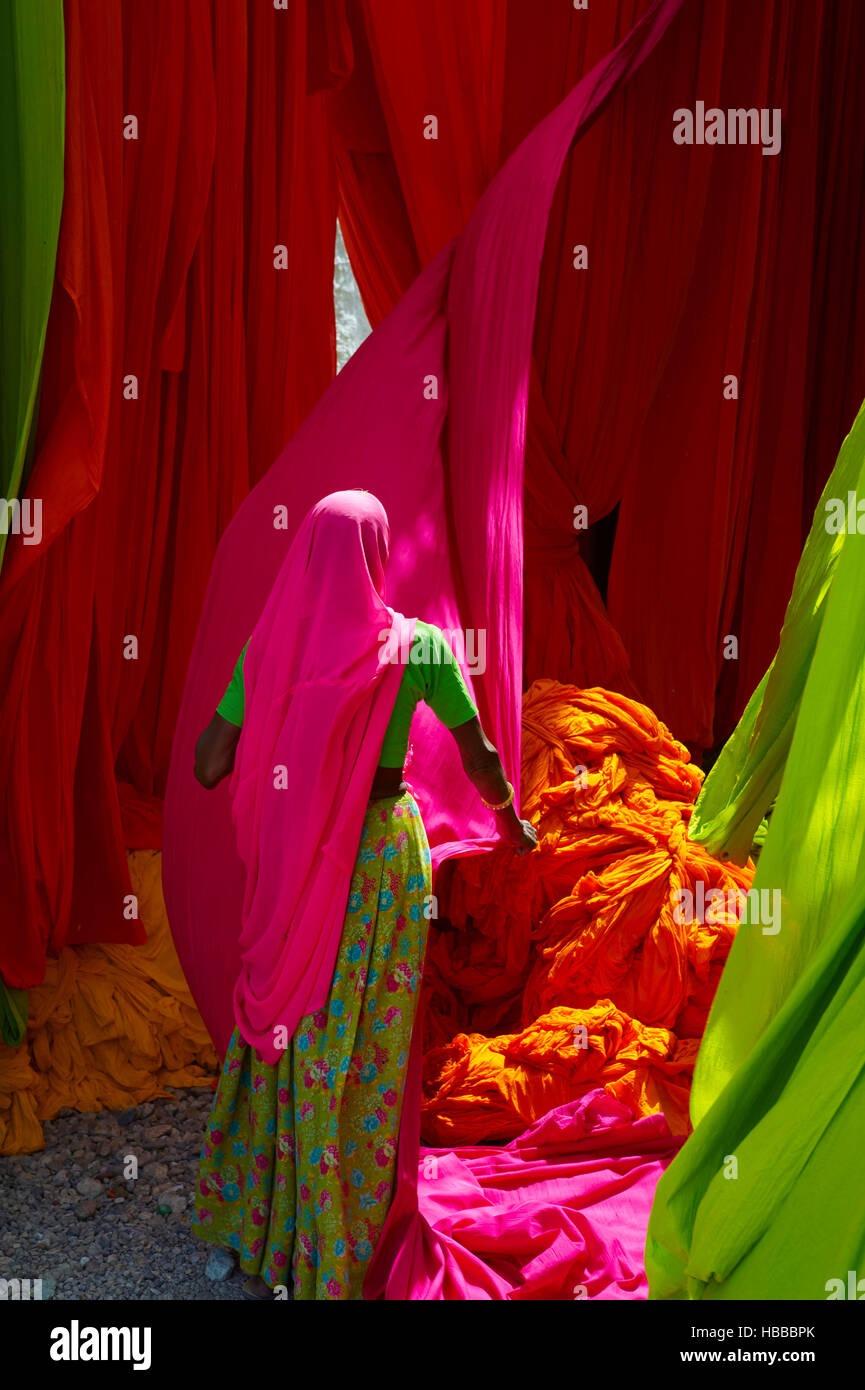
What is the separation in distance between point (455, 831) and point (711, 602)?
6.96 ft

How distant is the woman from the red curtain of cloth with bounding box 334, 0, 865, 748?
81.0 inches

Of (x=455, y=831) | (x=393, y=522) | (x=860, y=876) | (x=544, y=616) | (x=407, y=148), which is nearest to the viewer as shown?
(x=860, y=876)

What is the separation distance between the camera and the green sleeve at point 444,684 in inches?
105

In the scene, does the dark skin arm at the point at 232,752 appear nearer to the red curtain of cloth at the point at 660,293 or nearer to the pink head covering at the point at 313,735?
the pink head covering at the point at 313,735

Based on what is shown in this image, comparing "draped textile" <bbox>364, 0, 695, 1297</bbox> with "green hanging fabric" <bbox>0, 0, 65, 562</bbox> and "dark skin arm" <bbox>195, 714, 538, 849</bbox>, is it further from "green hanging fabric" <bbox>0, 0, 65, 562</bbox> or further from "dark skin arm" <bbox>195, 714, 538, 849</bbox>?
"green hanging fabric" <bbox>0, 0, 65, 562</bbox>

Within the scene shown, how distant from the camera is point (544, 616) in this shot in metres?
4.71

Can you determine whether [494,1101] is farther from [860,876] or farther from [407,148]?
[407,148]

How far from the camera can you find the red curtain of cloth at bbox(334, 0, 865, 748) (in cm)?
441

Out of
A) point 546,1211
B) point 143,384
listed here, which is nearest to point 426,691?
point 546,1211

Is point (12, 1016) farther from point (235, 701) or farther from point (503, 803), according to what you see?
point (503, 803)

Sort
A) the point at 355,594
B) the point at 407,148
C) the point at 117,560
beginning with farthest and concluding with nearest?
the point at 407,148, the point at 117,560, the point at 355,594

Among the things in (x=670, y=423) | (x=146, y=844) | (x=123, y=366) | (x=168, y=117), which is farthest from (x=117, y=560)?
(x=670, y=423)

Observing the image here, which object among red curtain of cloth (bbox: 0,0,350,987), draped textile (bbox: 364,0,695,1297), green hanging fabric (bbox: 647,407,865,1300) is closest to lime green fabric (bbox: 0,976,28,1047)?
red curtain of cloth (bbox: 0,0,350,987)

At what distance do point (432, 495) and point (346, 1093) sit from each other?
1.50m
